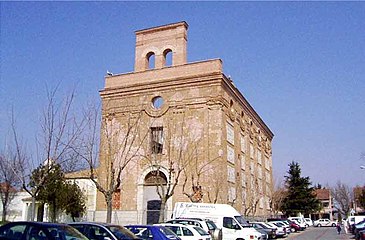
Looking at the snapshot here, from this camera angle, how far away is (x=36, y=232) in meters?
9.49

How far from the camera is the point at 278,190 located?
69.8m

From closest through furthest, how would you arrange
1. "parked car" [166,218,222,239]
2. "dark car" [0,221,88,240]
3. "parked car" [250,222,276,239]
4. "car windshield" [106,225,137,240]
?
"dark car" [0,221,88,240], "car windshield" [106,225,137,240], "parked car" [166,218,222,239], "parked car" [250,222,276,239]

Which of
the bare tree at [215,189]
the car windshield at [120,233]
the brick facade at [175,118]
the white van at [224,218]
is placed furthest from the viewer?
the brick facade at [175,118]

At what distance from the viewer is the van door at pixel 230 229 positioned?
75.8ft

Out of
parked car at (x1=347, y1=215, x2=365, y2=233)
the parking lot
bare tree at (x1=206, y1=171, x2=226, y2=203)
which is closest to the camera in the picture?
bare tree at (x1=206, y1=171, x2=226, y2=203)

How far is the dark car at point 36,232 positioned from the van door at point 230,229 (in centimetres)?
1460

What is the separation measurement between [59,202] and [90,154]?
44.7 feet

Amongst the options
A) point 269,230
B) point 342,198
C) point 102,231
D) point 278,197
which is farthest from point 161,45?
point 342,198

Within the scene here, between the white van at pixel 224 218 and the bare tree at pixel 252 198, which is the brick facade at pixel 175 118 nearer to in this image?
the bare tree at pixel 252 198

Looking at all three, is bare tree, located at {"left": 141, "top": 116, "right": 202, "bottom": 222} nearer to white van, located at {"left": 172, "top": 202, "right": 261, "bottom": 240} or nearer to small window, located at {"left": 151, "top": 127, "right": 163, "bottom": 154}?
small window, located at {"left": 151, "top": 127, "right": 163, "bottom": 154}

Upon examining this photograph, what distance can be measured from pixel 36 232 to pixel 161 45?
29619mm

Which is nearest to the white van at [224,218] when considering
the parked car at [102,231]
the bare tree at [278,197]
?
the parked car at [102,231]

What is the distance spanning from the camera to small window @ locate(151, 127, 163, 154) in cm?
3522

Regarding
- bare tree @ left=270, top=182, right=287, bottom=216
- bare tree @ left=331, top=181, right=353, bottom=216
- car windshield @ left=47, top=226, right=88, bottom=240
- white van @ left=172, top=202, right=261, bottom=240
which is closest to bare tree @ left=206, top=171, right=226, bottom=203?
white van @ left=172, top=202, right=261, bottom=240
